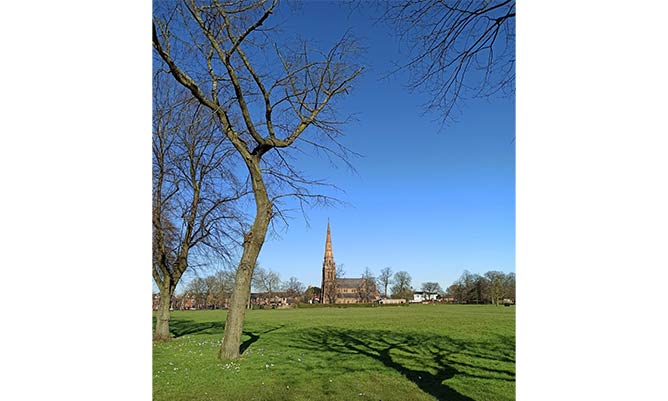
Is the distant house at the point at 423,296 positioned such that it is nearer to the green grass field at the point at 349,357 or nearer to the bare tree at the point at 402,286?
the bare tree at the point at 402,286

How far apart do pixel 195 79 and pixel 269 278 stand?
164 centimetres

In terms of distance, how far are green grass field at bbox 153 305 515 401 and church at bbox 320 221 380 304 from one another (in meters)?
0.27

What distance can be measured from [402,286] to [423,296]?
0.85 ft

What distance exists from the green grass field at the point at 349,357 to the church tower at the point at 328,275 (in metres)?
0.42

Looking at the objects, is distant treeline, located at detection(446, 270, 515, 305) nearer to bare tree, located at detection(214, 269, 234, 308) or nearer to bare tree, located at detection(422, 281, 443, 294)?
bare tree, located at detection(422, 281, 443, 294)

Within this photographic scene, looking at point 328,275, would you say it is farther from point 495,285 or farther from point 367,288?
point 495,285

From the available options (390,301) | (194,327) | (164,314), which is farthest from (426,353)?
(194,327)

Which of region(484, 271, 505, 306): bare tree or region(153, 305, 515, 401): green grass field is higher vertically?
region(484, 271, 505, 306): bare tree

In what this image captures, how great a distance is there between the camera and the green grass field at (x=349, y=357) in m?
2.22

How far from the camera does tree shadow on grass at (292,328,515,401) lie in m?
2.65

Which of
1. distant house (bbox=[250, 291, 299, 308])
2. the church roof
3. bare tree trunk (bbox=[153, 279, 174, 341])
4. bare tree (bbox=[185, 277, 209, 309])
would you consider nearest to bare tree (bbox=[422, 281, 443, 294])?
the church roof
